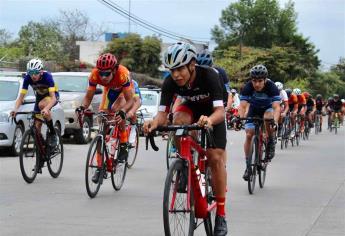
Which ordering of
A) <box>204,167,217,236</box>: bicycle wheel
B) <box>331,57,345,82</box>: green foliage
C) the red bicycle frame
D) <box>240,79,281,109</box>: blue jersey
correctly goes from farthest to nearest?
<box>331,57,345,82</box>: green foliage, <box>240,79,281,109</box>: blue jersey, <box>204,167,217,236</box>: bicycle wheel, the red bicycle frame

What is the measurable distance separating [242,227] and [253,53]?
6430 centimetres

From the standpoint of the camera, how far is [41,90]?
10.8m

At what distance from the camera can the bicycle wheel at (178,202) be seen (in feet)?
18.1

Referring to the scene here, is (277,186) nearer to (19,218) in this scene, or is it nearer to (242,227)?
(242,227)

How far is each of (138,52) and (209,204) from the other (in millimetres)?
42623

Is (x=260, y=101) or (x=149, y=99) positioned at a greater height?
(x=260, y=101)

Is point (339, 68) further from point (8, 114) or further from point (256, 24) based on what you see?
point (8, 114)

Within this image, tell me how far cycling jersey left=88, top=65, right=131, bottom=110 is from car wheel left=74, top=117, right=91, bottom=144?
23.9ft

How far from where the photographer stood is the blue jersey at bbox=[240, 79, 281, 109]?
1083 cm

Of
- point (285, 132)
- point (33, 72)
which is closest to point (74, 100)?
point (285, 132)

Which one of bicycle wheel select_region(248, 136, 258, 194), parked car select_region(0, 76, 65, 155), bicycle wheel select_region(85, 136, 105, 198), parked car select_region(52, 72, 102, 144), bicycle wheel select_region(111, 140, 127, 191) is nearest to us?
bicycle wheel select_region(85, 136, 105, 198)

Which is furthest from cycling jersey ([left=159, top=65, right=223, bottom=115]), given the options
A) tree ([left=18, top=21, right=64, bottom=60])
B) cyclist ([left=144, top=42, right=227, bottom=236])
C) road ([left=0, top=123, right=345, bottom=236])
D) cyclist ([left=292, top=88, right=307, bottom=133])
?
tree ([left=18, top=21, right=64, bottom=60])

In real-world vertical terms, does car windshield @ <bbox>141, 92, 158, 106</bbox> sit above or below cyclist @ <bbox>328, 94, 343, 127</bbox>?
above

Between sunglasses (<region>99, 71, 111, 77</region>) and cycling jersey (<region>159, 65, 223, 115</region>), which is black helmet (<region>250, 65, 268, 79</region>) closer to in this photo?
sunglasses (<region>99, 71, 111, 77</region>)
